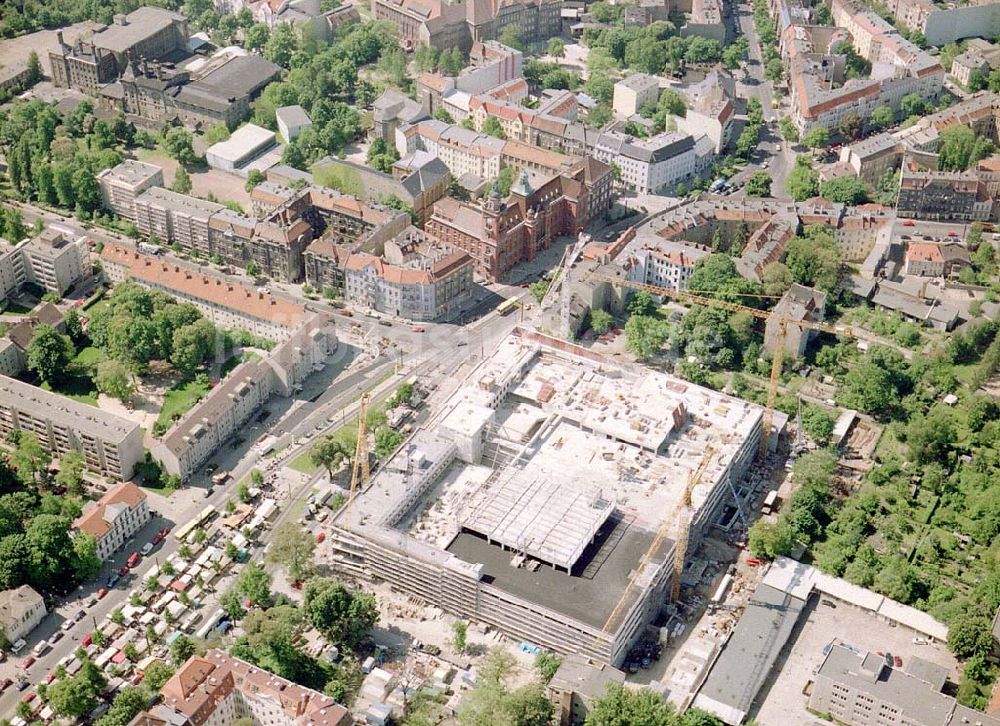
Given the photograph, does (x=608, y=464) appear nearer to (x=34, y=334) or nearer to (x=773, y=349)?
(x=773, y=349)

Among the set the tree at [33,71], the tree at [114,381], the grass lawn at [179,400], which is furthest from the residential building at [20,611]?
the tree at [33,71]

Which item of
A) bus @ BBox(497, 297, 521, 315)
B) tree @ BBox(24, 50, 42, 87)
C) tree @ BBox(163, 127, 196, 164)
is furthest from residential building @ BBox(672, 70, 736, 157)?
tree @ BBox(24, 50, 42, 87)

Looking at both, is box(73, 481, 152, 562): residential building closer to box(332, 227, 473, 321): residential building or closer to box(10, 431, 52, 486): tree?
box(10, 431, 52, 486): tree

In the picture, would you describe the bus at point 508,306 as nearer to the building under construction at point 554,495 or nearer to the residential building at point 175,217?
the building under construction at point 554,495

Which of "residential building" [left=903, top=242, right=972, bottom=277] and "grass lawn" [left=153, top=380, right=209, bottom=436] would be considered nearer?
"grass lawn" [left=153, top=380, right=209, bottom=436]

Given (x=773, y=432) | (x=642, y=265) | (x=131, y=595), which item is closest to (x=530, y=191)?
(x=642, y=265)

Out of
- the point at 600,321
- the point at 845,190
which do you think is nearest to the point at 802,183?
the point at 845,190
